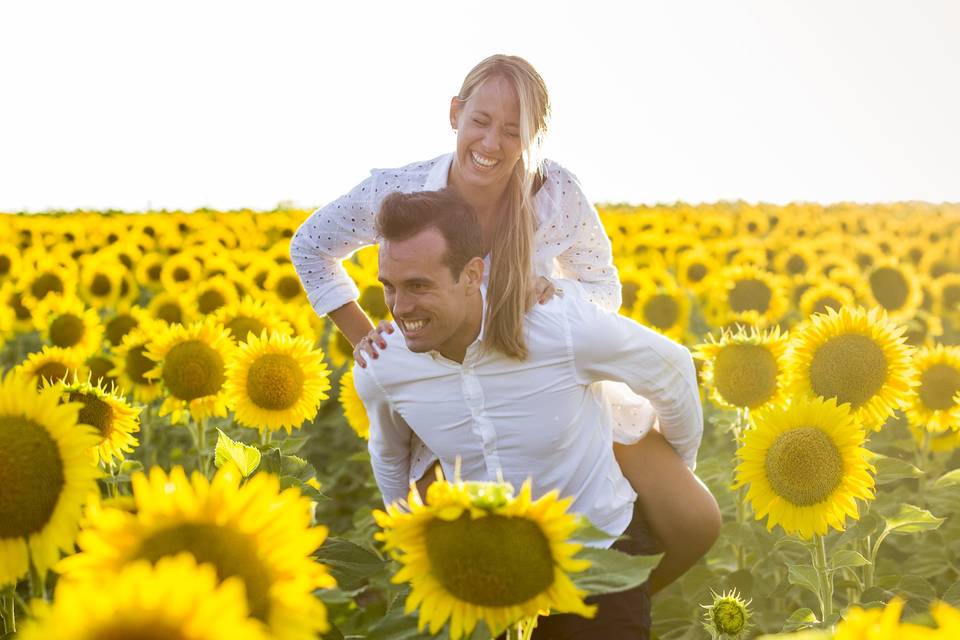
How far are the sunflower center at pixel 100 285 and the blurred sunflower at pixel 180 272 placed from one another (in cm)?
48

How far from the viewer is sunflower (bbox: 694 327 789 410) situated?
164 inches

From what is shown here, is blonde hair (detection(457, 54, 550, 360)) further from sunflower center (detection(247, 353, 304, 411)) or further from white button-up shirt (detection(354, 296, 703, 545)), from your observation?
sunflower center (detection(247, 353, 304, 411))

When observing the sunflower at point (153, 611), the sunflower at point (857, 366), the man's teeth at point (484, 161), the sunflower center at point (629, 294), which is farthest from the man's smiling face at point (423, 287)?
the sunflower center at point (629, 294)

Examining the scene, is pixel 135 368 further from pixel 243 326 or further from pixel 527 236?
pixel 527 236

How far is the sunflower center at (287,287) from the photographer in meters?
8.42

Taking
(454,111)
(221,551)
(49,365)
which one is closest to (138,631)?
(221,551)

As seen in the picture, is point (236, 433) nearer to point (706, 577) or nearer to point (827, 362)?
point (706, 577)

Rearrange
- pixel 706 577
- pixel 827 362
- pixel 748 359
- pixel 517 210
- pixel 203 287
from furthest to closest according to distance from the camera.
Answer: pixel 203 287
pixel 706 577
pixel 748 359
pixel 827 362
pixel 517 210

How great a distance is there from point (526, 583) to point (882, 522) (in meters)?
2.64

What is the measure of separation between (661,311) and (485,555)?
21.2 feet

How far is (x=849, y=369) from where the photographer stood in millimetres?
3814

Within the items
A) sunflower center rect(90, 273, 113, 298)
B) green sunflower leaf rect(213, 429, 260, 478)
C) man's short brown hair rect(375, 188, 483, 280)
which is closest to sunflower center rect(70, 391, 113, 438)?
green sunflower leaf rect(213, 429, 260, 478)

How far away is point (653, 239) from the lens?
12.8 meters

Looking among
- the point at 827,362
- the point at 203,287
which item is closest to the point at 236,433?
the point at 203,287
